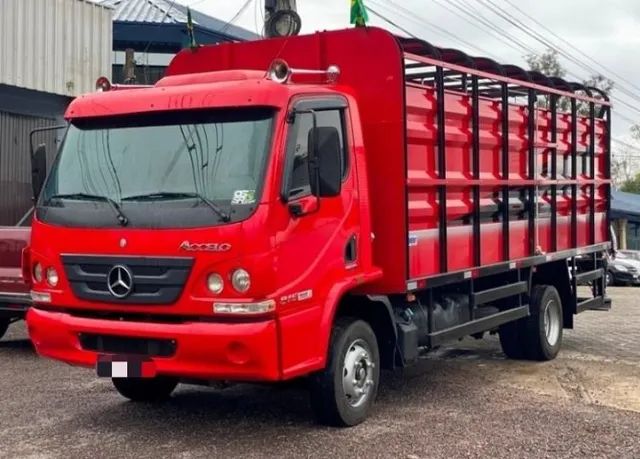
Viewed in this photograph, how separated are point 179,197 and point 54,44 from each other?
12211mm

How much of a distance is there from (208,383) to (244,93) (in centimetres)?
209

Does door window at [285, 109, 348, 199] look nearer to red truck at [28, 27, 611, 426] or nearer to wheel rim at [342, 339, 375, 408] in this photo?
red truck at [28, 27, 611, 426]

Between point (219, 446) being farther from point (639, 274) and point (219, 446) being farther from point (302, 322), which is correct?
point (639, 274)

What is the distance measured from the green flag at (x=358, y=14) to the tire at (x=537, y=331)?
13.2 ft

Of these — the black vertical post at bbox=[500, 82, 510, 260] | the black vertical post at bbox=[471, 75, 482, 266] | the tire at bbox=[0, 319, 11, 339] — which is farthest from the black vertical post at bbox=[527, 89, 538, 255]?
the tire at bbox=[0, 319, 11, 339]

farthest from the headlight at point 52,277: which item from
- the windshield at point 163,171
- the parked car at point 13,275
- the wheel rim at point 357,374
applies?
the parked car at point 13,275

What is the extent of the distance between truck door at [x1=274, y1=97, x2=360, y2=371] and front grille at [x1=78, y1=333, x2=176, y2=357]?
2.66 ft

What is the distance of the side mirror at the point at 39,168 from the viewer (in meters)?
6.94

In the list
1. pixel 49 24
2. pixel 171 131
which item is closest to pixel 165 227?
pixel 171 131

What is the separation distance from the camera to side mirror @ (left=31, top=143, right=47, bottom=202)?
694 cm

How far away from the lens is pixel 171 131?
21.0ft

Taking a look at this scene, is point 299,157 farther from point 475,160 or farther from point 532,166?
point 532,166

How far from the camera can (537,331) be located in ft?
32.3

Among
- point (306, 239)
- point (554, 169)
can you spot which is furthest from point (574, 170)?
point (306, 239)
